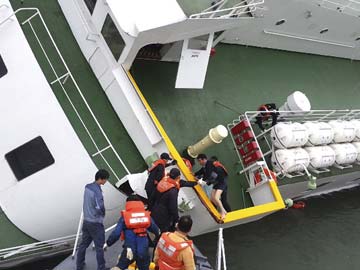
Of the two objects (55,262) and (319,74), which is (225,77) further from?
(55,262)

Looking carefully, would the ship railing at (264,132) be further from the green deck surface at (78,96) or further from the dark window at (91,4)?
the dark window at (91,4)

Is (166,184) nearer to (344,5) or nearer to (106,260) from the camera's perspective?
(106,260)

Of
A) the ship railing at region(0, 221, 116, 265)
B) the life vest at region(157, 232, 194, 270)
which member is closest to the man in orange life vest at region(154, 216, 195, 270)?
the life vest at region(157, 232, 194, 270)

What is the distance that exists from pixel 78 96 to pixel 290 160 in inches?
160

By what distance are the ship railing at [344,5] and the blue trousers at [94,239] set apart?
7751mm

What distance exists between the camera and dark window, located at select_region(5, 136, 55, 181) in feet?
24.1

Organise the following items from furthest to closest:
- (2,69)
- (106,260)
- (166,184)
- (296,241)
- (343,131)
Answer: (296,241) → (343,131) → (2,69) → (106,260) → (166,184)

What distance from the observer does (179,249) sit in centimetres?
485

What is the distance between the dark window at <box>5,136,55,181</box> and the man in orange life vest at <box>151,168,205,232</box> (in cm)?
202

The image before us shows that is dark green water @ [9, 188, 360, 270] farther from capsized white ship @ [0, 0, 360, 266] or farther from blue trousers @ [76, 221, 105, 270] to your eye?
blue trousers @ [76, 221, 105, 270]

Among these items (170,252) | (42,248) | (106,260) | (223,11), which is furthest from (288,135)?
(42,248)

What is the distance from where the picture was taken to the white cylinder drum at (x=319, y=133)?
890 cm

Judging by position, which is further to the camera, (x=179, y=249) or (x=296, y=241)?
(x=296, y=241)

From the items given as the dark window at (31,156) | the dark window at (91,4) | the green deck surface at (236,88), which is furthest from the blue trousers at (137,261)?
the dark window at (91,4)
